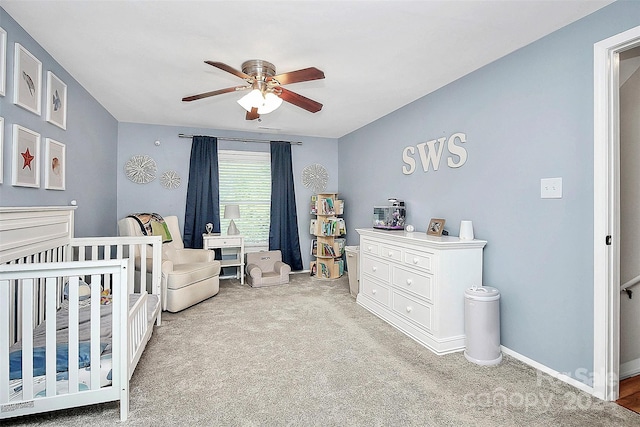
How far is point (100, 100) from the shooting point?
3605 mm

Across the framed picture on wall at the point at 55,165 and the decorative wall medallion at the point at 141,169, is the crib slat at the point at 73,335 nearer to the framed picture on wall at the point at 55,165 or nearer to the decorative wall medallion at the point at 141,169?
the framed picture on wall at the point at 55,165

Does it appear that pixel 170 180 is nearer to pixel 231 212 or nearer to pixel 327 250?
pixel 231 212

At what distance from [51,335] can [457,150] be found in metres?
3.12

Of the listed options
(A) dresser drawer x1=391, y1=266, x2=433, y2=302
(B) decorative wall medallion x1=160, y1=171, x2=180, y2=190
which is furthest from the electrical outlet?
(B) decorative wall medallion x1=160, y1=171, x2=180, y2=190

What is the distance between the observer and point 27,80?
2.18 meters

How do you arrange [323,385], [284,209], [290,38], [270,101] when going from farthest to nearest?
[284,209], [270,101], [290,38], [323,385]

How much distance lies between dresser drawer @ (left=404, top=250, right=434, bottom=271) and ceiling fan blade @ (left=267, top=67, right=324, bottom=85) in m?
1.59

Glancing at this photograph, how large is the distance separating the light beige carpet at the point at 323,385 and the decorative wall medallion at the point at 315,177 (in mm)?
2871

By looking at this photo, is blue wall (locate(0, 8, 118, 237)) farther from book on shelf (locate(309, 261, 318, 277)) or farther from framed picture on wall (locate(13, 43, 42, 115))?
book on shelf (locate(309, 261, 318, 277))

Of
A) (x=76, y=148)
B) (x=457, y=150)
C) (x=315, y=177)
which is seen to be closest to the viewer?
(x=457, y=150)

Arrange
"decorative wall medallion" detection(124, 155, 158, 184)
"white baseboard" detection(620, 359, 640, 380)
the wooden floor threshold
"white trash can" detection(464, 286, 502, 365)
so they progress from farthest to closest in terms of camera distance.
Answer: "decorative wall medallion" detection(124, 155, 158, 184) → "white trash can" detection(464, 286, 502, 365) → "white baseboard" detection(620, 359, 640, 380) → the wooden floor threshold

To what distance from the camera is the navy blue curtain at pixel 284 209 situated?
5227 mm

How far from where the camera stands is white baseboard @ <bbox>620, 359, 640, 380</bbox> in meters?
2.12

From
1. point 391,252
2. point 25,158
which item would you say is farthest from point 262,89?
point 391,252
